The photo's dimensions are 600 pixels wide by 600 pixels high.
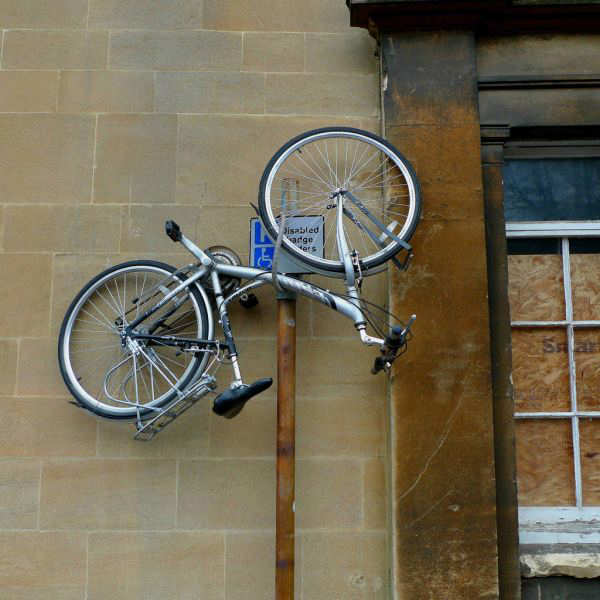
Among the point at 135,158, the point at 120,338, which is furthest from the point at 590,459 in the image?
the point at 135,158

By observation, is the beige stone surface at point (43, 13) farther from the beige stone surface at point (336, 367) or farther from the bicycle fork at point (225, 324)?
the beige stone surface at point (336, 367)

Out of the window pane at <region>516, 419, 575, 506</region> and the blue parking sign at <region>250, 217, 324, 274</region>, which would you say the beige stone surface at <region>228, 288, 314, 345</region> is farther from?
the window pane at <region>516, 419, 575, 506</region>

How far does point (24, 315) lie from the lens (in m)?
4.82

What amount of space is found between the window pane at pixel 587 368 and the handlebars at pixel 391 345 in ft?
4.31

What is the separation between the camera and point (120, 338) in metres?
4.66

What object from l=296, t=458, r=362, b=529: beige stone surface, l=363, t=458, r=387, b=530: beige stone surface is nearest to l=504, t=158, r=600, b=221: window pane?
l=363, t=458, r=387, b=530: beige stone surface

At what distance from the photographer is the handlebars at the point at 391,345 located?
3974 mm

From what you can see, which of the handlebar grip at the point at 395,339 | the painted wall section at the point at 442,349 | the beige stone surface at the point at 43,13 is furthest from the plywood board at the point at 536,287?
the beige stone surface at the point at 43,13

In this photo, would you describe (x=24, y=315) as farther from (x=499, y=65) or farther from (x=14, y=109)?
(x=499, y=65)

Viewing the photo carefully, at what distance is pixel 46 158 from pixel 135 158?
554 mm

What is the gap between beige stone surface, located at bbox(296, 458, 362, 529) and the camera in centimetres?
459

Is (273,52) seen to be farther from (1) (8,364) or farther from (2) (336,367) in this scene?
(1) (8,364)

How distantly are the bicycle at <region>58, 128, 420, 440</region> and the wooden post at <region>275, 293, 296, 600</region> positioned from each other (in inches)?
8.8

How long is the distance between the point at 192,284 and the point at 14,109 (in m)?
1.71
